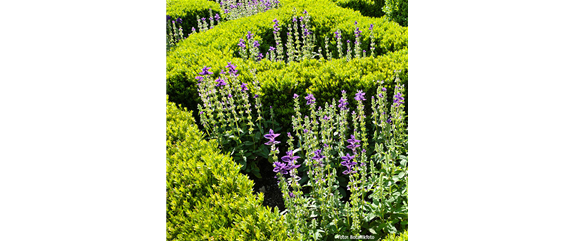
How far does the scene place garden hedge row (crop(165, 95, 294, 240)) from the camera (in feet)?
10.6

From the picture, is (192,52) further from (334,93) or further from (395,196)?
(395,196)

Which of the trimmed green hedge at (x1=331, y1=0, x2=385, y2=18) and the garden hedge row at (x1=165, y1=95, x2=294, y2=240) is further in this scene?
the trimmed green hedge at (x1=331, y1=0, x2=385, y2=18)

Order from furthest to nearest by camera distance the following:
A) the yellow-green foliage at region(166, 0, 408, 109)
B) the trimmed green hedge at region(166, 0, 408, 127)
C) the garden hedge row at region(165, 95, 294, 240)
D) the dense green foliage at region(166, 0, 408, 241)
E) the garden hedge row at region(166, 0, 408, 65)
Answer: the garden hedge row at region(166, 0, 408, 65), the yellow-green foliage at region(166, 0, 408, 109), the trimmed green hedge at region(166, 0, 408, 127), the dense green foliage at region(166, 0, 408, 241), the garden hedge row at region(165, 95, 294, 240)

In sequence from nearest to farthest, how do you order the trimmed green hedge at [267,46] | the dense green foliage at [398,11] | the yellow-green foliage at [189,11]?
1. the trimmed green hedge at [267,46]
2. the dense green foliage at [398,11]
3. the yellow-green foliage at [189,11]

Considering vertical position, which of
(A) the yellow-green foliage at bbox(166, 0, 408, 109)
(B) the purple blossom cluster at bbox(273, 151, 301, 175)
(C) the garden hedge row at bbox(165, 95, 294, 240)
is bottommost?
(C) the garden hedge row at bbox(165, 95, 294, 240)

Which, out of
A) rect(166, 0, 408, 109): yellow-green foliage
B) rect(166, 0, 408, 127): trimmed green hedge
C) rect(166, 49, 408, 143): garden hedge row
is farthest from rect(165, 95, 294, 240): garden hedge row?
rect(166, 0, 408, 109): yellow-green foliage

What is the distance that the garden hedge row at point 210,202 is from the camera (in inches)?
128

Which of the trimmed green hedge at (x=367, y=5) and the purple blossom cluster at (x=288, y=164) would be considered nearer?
the purple blossom cluster at (x=288, y=164)

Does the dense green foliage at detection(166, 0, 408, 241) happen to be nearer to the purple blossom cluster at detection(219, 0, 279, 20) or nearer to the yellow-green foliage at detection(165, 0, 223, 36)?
the purple blossom cluster at detection(219, 0, 279, 20)

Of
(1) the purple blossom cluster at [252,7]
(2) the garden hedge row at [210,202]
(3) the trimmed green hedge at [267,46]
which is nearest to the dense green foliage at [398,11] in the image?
(3) the trimmed green hedge at [267,46]

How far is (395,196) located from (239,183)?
178 centimetres

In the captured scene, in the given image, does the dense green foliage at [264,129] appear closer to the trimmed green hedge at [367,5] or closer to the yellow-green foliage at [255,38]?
the yellow-green foliage at [255,38]

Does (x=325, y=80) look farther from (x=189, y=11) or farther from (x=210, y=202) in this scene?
(x=189, y=11)
